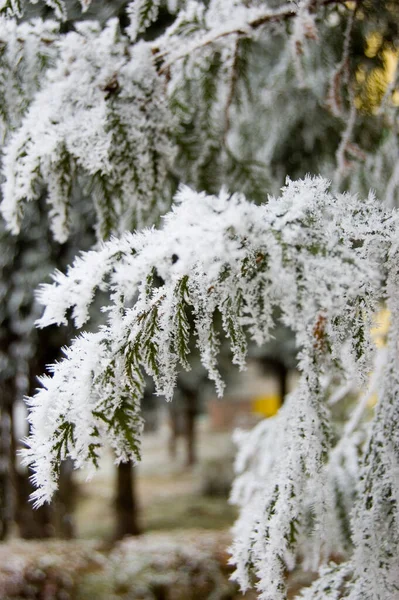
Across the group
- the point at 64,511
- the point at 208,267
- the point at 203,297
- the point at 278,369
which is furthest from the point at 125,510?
the point at 208,267

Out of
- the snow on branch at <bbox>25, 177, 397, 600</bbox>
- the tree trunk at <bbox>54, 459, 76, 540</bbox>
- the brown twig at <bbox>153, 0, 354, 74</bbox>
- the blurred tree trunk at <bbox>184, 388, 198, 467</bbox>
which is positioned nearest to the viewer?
the snow on branch at <bbox>25, 177, 397, 600</bbox>

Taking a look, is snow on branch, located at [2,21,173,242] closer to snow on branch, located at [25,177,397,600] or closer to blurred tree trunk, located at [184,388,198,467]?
snow on branch, located at [25,177,397,600]

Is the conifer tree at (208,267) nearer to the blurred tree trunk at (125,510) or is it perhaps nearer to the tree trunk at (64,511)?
the tree trunk at (64,511)

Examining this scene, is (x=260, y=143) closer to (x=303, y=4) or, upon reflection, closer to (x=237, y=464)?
(x=303, y=4)

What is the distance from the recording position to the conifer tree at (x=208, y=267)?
2.63 ft

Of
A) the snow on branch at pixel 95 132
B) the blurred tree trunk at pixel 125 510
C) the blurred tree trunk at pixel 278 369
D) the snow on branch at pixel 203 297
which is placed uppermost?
the blurred tree trunk at pixel 278 369

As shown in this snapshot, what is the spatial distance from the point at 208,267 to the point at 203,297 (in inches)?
4.3

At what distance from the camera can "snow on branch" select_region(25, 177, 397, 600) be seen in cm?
76

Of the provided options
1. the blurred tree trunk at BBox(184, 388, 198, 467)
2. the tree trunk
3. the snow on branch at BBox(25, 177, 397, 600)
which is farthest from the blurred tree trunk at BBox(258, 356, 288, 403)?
the snow on branch at BBox(25, 177, 397, 600)

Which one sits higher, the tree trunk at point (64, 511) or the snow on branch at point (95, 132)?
the snow on branch at point (95, 132)

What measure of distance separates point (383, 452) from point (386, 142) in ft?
5.47

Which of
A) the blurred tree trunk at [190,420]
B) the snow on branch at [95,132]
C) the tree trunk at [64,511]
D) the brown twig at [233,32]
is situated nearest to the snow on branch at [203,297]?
Answer: the snow on branch at [95,132]

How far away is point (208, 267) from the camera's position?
2.58 ft

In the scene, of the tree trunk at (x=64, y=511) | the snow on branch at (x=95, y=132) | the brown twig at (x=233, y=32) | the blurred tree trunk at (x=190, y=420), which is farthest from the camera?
the blurred tree trunk at (x=190, y=420)
